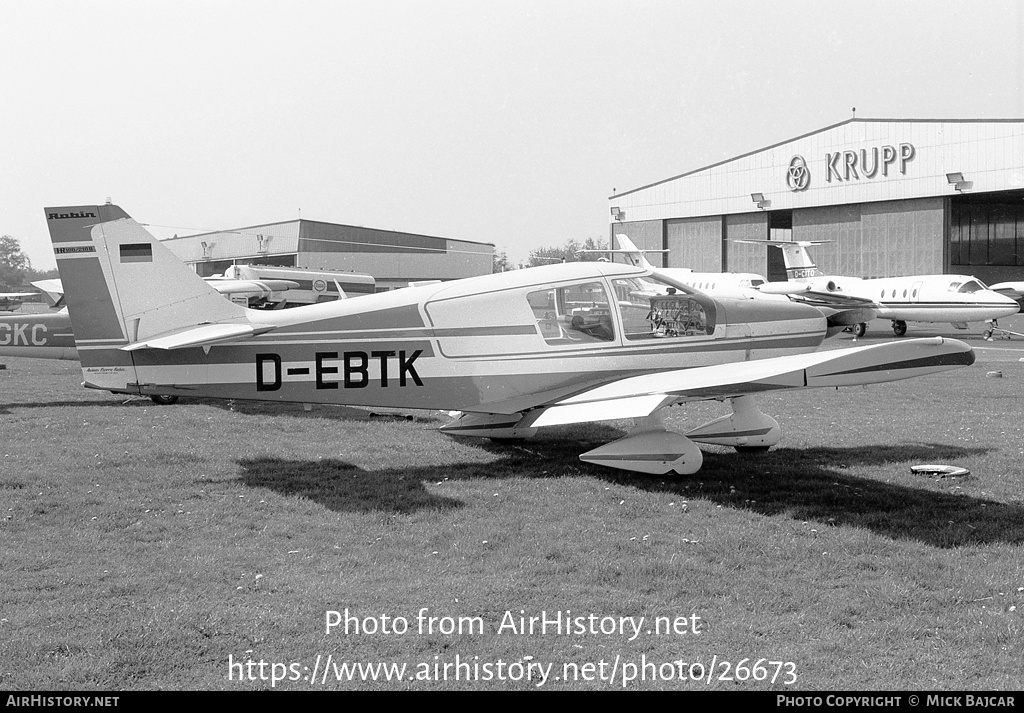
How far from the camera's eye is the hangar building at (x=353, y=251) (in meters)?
66.8

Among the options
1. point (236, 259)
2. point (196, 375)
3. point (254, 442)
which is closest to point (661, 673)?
point (196, 375)

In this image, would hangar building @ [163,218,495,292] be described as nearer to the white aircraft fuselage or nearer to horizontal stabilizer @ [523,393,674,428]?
the white aircraft fuselage

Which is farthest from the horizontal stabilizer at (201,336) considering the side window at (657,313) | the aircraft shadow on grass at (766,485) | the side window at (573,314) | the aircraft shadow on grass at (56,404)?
the aircraft shadow on grass at (56,404)

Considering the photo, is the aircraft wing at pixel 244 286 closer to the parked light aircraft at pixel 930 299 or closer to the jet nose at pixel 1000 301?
the parked light aircraft at pixel 930 299

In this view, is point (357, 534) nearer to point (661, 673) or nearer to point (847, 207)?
point (661, 673)

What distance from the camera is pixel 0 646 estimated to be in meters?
4.36

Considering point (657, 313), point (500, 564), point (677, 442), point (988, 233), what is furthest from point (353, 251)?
point (500, 564)

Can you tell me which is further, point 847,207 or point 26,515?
point 847,207

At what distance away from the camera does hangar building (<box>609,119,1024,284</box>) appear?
44.4 meters

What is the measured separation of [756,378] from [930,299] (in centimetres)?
2837

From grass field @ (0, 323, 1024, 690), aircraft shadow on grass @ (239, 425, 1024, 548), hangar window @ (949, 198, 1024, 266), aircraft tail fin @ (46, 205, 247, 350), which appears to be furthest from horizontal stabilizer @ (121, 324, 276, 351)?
hangar window @ (949, 198, 1024, 266)

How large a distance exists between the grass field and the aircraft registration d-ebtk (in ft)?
2.46
